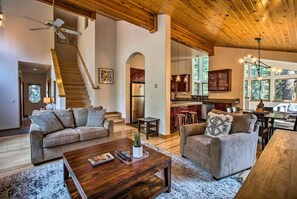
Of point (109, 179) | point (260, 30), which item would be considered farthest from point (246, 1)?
point (109, 179)

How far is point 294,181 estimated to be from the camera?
2.65 ft

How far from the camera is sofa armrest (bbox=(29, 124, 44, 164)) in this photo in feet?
8.87

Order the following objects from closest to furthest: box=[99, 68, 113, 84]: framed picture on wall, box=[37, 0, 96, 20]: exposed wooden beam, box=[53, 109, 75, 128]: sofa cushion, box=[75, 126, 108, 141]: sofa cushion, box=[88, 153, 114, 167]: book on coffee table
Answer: box=[88, 153, 114, 167]: book on coffee table
box=[75, 126, 108, 141]: sofa cushion
box=[53, 109, 75, 128]: sofa cushion
box=[37, 0, 96, 20]: exposed wooden beam
box=[99, 68, 113, 84]: framed picture on wall

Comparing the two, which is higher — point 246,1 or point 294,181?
point 246,1

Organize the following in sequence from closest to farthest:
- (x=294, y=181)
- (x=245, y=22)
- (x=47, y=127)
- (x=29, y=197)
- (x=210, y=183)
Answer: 1. (x=294, y=181)
2. (x=29, y=197)
3. (x=210, y=183)
4. (x=47, y=127)
5. (x=245, y=22)

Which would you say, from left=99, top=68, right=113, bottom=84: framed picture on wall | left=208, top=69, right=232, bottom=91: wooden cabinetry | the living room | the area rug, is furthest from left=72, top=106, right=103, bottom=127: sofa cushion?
left=208, top=69, right=232, bottom=91: wooden cabinetry

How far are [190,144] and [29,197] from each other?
7.88ft

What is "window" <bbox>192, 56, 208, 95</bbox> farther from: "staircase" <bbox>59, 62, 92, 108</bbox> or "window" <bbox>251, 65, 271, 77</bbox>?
"staircase" <bbox>59, 62, 92, 108</bbox>

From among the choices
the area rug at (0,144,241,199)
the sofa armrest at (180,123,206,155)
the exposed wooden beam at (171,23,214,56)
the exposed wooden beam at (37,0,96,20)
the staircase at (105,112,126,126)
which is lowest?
the area rug at (0,144,241,199)

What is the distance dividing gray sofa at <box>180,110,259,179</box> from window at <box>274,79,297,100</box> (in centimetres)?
753

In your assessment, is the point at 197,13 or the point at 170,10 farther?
the point at 170,10

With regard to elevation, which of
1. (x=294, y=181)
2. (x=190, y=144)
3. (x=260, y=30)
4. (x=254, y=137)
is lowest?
(x=190, y=144)

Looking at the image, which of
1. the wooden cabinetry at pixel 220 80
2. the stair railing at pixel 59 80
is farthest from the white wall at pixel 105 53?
the wooden cabinetry at pixel 220 80

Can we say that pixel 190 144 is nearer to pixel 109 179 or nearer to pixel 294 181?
pixel 109 179
